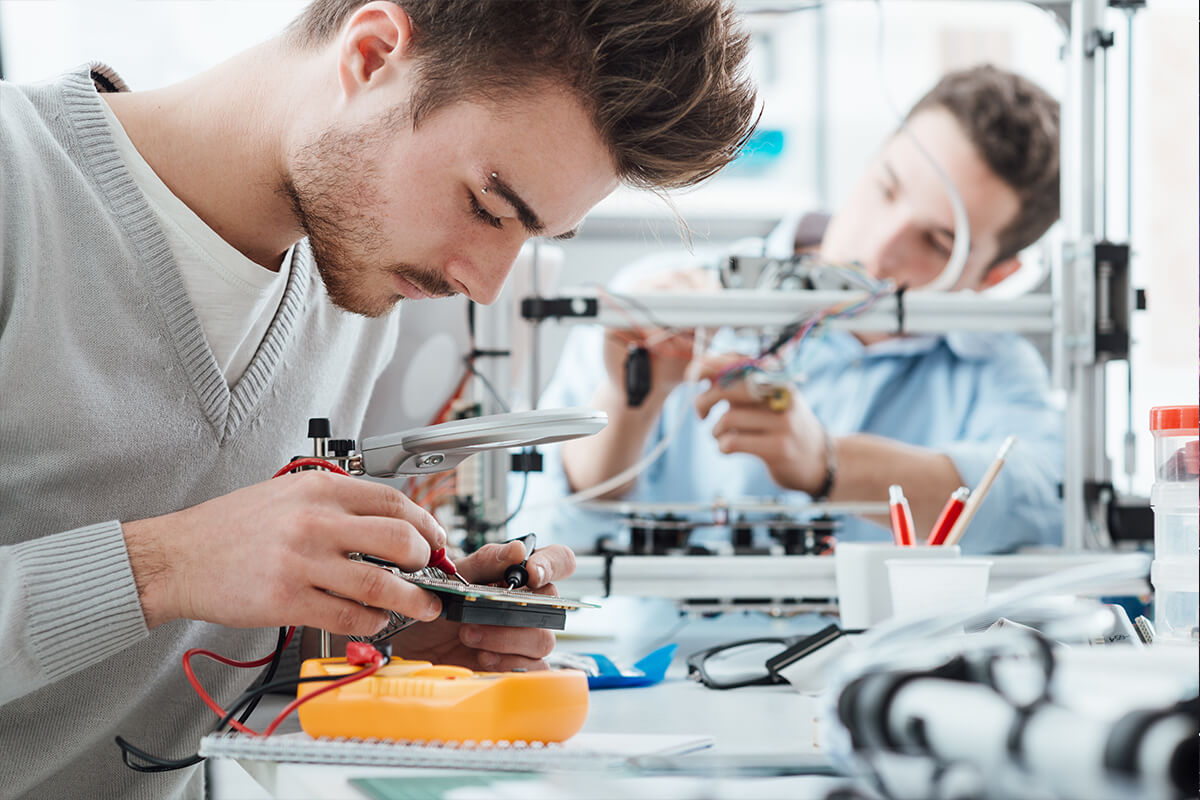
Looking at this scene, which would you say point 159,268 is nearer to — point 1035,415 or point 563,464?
point 563,464

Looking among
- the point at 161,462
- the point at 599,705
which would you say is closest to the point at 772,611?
the point at 599,705

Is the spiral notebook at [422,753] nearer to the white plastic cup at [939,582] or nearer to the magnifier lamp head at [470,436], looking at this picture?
the magnifier lamp head at [470,436]

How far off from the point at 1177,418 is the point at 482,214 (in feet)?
1.78

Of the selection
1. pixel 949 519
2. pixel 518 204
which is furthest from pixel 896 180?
pixel 518 204

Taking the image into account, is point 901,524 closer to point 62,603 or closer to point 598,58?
point 598,58

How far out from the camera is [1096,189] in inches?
50.4

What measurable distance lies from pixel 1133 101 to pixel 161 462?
1241 mm

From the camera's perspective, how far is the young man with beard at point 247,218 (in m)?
0.80

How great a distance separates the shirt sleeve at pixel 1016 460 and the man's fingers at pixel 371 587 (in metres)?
1.25

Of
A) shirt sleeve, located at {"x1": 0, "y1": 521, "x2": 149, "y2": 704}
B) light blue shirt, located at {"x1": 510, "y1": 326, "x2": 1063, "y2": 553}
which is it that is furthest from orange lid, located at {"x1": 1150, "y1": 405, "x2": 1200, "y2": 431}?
light blue shirt, located at {"x1": 510, "y1": 326, "x2": 1063, "y2": 553}

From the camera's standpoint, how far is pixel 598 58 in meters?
0.83

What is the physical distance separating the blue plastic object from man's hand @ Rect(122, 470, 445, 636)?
256 millimetres

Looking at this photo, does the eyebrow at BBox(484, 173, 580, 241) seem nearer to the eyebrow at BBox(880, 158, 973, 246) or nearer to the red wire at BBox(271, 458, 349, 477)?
the red wire at BBox(271, 458, 349, 477)

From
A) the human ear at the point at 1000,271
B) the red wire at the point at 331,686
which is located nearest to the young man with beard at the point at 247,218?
the red wire at the point at 331,686
